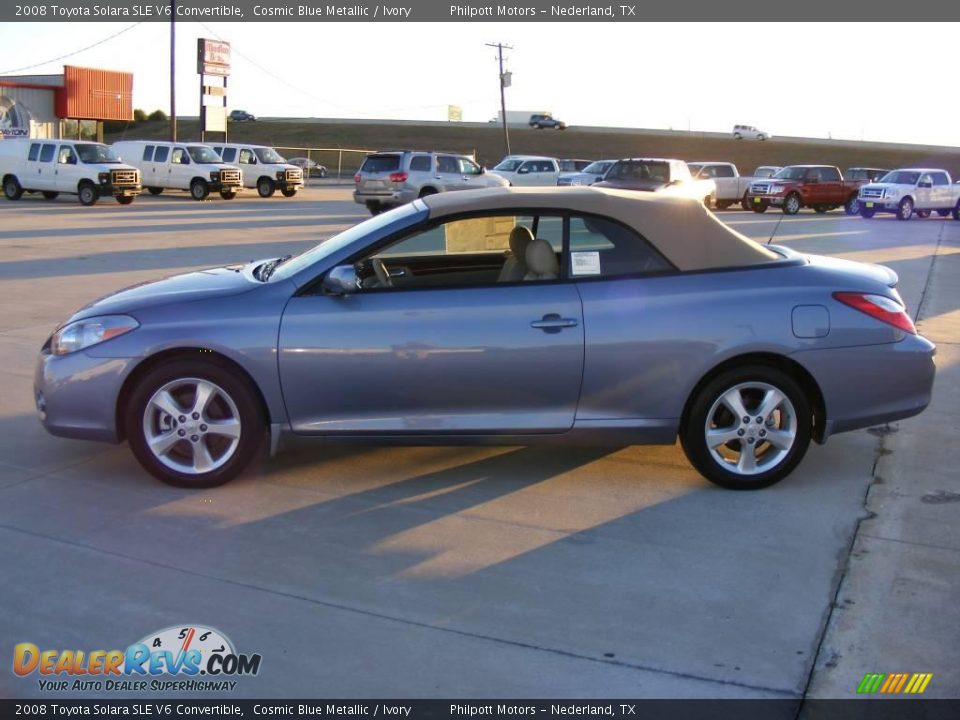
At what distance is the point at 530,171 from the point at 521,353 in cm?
3082

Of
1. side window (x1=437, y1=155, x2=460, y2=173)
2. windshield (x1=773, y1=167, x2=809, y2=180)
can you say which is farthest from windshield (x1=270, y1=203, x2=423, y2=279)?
windshield (x1=773, y1=167, x2=809, y2=180)

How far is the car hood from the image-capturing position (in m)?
5.38

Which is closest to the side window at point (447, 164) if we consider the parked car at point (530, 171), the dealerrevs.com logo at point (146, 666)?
the parked car at point (530, 171)

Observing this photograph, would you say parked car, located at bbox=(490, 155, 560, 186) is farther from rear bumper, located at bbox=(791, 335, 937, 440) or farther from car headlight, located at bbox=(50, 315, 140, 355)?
car headlight, located at bbox=(50, 315, 140, 355)

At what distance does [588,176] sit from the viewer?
32906mm

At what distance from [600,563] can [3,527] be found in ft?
9.21

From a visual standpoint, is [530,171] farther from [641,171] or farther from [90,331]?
Result: [90,331]

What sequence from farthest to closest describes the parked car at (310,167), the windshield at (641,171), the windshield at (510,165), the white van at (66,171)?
1. the parked car at (310,167)
2. the windshield at (510,165)
3. the white van at (66,171)
4. the windshield at (641,171)

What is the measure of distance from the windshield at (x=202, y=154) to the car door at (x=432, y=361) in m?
Answer: 31.3

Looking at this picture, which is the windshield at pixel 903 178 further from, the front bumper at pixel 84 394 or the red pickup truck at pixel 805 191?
the front bumper at pixel 84 394

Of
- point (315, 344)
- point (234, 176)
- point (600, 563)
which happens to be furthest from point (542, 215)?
point (234, 176)

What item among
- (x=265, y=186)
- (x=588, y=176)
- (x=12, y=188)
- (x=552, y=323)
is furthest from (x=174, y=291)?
(x=265, y=186)

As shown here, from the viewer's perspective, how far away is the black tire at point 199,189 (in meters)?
34.1

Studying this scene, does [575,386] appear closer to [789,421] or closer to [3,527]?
[789,421]
